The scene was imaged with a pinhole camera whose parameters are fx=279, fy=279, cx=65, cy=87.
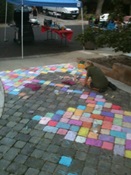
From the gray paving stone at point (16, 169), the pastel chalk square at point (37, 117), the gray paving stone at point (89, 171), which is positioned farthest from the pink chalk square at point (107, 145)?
the pastel chalk square at point (37, 117)

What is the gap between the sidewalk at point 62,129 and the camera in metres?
4.09

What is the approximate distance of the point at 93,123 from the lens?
5.45m

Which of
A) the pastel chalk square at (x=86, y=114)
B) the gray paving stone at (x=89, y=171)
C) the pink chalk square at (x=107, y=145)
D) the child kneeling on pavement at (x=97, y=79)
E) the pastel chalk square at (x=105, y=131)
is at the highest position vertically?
the child kneeling on pavement at (x=97, y=79)

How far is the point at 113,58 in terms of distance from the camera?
33.6 feet

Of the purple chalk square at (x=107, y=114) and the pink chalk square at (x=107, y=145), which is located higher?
the purple chalk square at (x=107, y=114)

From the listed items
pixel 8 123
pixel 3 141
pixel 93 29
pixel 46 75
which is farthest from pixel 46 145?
pixel 93 29

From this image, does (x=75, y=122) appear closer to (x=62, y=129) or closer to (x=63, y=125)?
(x=63, y=125)

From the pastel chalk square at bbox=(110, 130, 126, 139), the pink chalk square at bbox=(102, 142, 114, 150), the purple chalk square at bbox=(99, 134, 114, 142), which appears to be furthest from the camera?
the pastel chalk square at bbox=(110, 130, 126, 139)

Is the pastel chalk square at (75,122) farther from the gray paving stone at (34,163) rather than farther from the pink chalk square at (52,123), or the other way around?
the gray paving stone at (34,163)

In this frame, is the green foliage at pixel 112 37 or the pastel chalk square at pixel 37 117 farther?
the green foliage at pixel 112 37

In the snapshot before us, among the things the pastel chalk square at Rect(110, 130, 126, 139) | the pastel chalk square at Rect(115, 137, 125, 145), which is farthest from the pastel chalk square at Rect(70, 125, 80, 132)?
the pastel chalk square at Rect(115, 137, 125, 145)

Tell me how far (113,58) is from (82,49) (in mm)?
3125

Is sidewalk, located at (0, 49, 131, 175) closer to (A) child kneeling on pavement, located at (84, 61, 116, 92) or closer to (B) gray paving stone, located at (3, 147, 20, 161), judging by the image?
(B) gray paving stone, located at (3, 147, 20, 161)

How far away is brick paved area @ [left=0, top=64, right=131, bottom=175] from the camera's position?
13.4 feet
